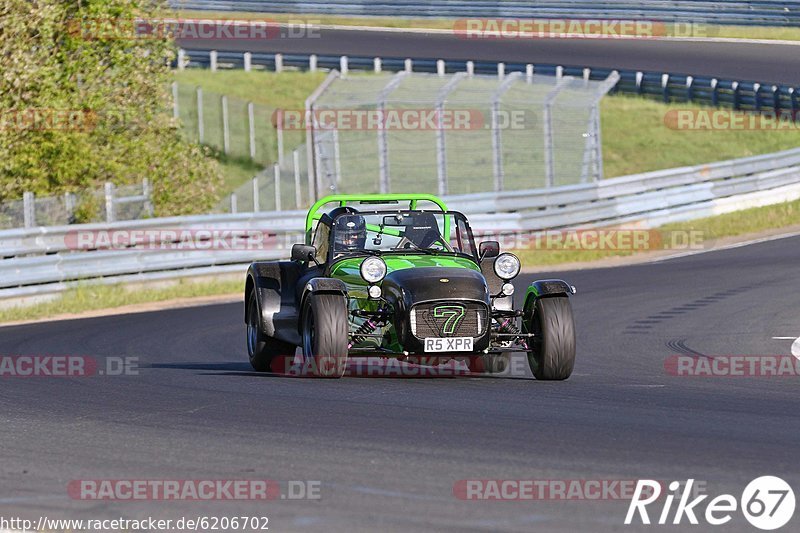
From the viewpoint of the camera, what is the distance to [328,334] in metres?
10.3

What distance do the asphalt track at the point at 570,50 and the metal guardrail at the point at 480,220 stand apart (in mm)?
12654

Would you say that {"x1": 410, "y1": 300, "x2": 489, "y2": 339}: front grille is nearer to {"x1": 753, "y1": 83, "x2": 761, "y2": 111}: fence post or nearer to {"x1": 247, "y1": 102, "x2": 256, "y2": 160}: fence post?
{"x1": 247, "y1": 102, "x2": 256, "y2": 160}: fence post

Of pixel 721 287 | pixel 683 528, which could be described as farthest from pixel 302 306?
pixel 721 287

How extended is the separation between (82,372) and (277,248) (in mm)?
10575

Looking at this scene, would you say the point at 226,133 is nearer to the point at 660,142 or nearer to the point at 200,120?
the point at 200,120

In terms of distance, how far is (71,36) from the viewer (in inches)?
1006

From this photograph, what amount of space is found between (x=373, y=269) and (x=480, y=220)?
45.2 feet

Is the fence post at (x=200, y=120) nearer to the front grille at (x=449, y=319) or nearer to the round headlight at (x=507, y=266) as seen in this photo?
the round headlight at (x=507, y=266)

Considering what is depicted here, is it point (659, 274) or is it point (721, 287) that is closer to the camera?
point (721, 287)

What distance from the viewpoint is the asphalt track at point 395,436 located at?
6105 mm

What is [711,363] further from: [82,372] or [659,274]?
[659,274]

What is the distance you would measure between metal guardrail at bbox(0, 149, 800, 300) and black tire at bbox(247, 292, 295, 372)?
7407mm

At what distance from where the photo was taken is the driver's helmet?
1160 cm

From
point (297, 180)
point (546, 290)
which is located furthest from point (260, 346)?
point (297, 180)
